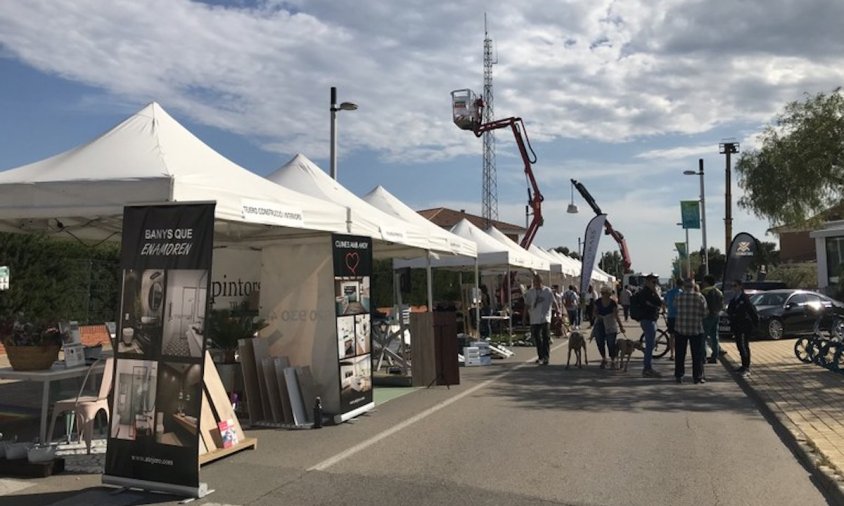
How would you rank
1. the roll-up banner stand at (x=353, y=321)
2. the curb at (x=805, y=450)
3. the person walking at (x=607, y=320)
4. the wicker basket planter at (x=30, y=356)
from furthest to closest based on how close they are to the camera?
the person walking at (x=607, y=320) < the roll-up banner stand at (x=353, y=321) < the wicker basket planter at (x=30, y=356) < the curb at (x=805, y=450)

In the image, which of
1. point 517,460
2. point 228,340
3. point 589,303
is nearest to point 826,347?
point 517,460

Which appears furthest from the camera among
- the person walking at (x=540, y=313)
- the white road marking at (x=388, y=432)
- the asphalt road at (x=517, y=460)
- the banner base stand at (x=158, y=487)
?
the person walking at (x=540, y=313)

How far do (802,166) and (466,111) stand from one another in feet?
67.7

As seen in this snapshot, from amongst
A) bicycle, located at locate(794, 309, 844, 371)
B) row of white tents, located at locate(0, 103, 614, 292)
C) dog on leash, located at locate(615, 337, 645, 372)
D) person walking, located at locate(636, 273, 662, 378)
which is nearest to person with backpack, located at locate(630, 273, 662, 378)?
person walking, located at locate(636, 273, 662, 378)

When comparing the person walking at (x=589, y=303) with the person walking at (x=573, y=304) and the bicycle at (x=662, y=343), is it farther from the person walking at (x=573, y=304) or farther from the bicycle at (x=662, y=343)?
the bicycle at (x=662, y=343)

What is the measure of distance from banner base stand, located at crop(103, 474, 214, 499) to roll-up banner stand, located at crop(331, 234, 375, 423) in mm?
2970

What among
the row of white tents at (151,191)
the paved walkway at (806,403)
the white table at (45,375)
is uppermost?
the row of white tents at (151,191)

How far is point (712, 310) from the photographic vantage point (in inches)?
528

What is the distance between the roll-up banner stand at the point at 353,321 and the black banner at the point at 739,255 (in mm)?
16773

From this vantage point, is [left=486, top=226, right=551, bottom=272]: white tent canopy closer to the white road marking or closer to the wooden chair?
the white road marking

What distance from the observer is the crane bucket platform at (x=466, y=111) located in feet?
110

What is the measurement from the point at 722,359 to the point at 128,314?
529 inches

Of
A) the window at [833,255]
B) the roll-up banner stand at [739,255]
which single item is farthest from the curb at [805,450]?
the window at [833,255]

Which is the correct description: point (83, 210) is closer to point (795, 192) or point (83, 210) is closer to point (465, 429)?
point (465, 429)
